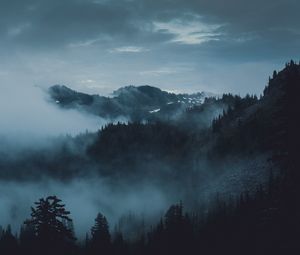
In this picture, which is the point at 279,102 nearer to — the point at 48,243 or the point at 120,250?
the point at 48,243

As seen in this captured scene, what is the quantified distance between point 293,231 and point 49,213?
1569cm

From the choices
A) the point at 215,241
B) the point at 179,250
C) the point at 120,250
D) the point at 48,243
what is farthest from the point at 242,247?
the point at 48,243

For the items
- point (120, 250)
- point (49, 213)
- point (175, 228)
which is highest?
point (49, 213)

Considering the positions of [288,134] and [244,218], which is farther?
[244,218]

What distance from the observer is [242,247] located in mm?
155000

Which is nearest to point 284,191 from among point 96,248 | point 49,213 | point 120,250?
point 49,213

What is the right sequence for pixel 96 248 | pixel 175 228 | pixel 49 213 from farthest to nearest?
pixel 96 248, pixel 175 228, pixel 49 213

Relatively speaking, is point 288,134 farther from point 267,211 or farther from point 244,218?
point 244,218

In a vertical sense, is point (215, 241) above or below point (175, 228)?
below

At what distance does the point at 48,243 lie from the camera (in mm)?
31875

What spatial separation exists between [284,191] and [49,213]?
607 inches

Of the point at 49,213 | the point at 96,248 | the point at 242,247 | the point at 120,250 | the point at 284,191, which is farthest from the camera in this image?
the point at 120,250

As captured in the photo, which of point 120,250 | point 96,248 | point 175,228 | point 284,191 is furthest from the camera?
point 120,250

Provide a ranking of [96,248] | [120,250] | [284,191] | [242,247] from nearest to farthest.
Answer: [284,191] → [96,248] → [242,247] → [120,250]
